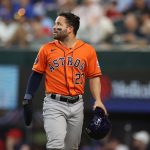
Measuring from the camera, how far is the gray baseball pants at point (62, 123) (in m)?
7.44

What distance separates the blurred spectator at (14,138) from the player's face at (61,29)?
223 inches

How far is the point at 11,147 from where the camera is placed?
43.1 ft

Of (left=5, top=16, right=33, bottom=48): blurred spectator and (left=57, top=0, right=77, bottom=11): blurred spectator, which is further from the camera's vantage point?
(left=57, top=0, right=77, bottom=11): blurred spectator

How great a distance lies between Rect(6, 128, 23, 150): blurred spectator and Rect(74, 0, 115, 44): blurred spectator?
7.17 feet

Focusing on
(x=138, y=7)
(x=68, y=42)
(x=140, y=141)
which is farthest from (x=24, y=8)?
(x=68, y=42)

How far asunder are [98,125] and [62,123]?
0.44 m

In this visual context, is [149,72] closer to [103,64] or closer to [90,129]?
[103,64]

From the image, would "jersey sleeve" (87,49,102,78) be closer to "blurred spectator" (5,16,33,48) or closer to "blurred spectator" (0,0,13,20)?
"blurred spectator" (5,16,33,48)

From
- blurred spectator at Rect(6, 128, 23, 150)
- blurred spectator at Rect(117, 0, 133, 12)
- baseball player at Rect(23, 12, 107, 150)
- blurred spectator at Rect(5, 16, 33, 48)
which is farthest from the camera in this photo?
blurred spectator at Rect(117, 0, 133, 12)

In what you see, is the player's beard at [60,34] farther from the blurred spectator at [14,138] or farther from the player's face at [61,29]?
the blurred spectator at [14,138]

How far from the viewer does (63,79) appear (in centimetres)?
767

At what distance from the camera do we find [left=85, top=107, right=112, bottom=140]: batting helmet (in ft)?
25.5

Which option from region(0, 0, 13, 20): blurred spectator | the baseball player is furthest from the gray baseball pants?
region(0, 0, 13, 20): blurred spectator

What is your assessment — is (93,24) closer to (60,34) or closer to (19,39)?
(19,39)
